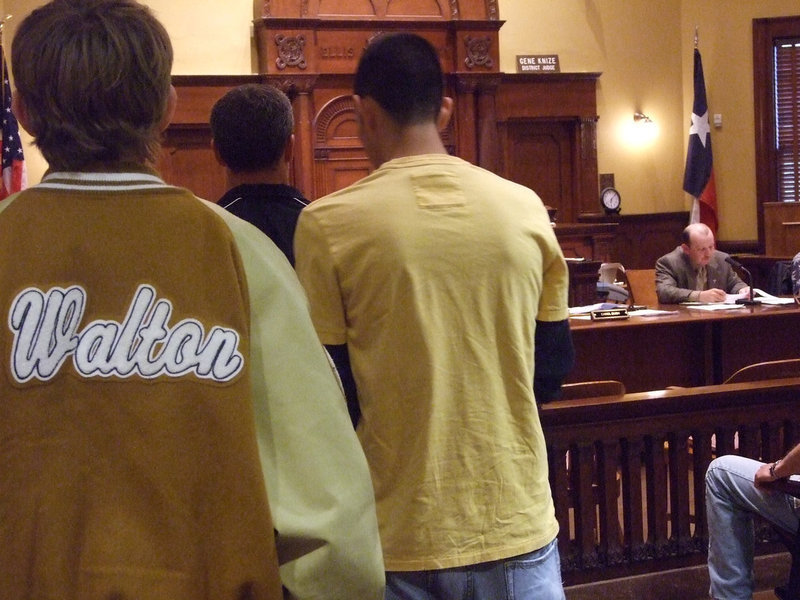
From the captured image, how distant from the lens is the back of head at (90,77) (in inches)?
40.3

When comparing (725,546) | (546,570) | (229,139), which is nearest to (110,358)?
(546,570)

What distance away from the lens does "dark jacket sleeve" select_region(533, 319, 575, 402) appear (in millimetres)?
1695

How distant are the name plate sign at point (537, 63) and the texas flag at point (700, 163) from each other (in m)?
1.58

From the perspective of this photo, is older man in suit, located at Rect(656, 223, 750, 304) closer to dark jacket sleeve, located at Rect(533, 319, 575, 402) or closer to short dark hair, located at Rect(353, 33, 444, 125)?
dark jacket sleeve, located at Rect(533, 319, 575, 402)

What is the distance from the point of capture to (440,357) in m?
1.53

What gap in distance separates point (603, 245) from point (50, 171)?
9698 mm

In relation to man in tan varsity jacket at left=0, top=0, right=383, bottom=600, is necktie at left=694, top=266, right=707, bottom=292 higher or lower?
lower

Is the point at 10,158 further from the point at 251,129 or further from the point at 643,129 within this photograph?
the point at 643,129

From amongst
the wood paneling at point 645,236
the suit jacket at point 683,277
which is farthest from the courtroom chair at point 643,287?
the wood paneling at point 645,236

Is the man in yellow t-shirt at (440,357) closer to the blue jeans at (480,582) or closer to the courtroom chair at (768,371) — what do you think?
the blue jeans at (480,582)

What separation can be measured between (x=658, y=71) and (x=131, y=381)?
11.6m

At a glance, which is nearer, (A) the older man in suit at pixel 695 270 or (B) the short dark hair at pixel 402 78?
(B) the short dark hair at pixel 402 78

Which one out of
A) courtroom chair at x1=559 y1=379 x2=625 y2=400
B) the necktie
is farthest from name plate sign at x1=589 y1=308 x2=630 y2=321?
courtroom chair at x1=559 y1=379 x2=625 y2=400

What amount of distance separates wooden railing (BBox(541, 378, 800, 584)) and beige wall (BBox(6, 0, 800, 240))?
26.4 ft
